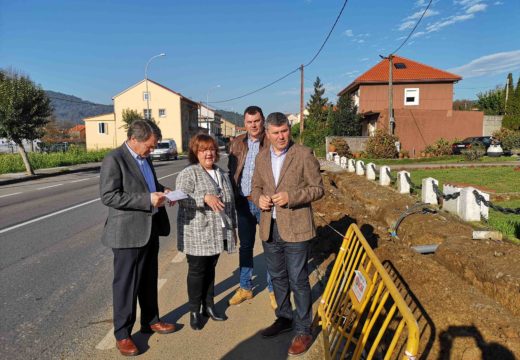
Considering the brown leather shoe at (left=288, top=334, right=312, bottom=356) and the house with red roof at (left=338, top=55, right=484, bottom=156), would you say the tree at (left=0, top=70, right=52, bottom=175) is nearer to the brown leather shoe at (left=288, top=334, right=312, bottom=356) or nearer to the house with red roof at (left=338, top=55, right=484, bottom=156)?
the brown leather shoe at (left=288, top=334, right=312, bottom=356)

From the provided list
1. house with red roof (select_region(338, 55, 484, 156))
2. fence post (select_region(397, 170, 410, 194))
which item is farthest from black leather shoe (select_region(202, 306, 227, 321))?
house with red roof (select_region(338, 55, 484, 156))

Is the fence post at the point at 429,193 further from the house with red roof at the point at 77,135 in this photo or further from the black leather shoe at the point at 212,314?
the house with red roof at the point at 77,135

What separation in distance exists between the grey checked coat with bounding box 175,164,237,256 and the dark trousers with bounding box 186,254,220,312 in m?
0.12

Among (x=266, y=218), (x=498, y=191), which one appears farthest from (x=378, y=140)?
(x=266, y=218)

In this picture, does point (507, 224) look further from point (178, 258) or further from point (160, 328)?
point (160, 328)

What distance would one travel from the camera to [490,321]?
100.0 inches

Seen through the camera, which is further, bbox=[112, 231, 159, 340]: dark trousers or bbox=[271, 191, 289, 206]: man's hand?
bbox=[112, 231, 159, 340]: dark trousers

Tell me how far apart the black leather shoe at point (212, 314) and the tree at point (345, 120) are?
28.2 metres

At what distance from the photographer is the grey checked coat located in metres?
3.60

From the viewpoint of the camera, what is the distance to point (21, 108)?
20.3 meters

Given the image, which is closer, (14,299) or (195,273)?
(195,273)

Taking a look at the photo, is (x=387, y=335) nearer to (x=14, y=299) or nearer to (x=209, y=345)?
(x=209, y=345)

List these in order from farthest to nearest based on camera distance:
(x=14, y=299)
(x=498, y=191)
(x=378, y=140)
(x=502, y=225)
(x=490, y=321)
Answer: (x=378, y=140)
(x=498, y=191)
(x=502, y=225)
(x=14, y=299)
(x=490, y=321)

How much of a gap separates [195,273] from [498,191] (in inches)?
337
